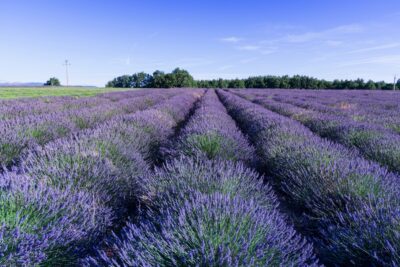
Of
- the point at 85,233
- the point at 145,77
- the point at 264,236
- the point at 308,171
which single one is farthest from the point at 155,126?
the point at 145,77

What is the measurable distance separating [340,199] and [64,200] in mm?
2210

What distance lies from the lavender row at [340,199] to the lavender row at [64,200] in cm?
152

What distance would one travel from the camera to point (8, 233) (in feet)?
5.00

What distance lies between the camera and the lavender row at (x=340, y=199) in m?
1.66

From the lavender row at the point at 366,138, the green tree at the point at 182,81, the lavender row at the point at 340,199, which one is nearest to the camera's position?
the lavender row at the point at 340,199

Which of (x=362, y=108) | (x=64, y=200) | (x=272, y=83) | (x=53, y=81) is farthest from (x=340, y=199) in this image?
(x=53, y=81)

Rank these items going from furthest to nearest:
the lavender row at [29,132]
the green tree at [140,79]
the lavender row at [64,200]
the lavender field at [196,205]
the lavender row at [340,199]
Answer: the green tree at [140,79] → the lavender row at [29,132] → the lavender row at [340,199] → the lavender row at [64,200] → the lavender field at [196,205]

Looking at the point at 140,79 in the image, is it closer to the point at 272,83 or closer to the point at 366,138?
the point at 272,83

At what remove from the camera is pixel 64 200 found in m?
1.95

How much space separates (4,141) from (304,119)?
655 cm

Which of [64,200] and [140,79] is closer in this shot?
[64,200]

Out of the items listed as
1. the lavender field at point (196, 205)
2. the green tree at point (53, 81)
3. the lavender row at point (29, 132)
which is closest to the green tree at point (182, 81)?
the green tree at point (53, 81)

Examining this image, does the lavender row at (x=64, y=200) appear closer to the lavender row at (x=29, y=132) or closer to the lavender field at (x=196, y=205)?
the lavender field at (x=196, y=205)

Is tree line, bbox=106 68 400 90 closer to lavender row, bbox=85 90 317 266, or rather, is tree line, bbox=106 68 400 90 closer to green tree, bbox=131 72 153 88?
green tree, bbox=131 72 153 88
